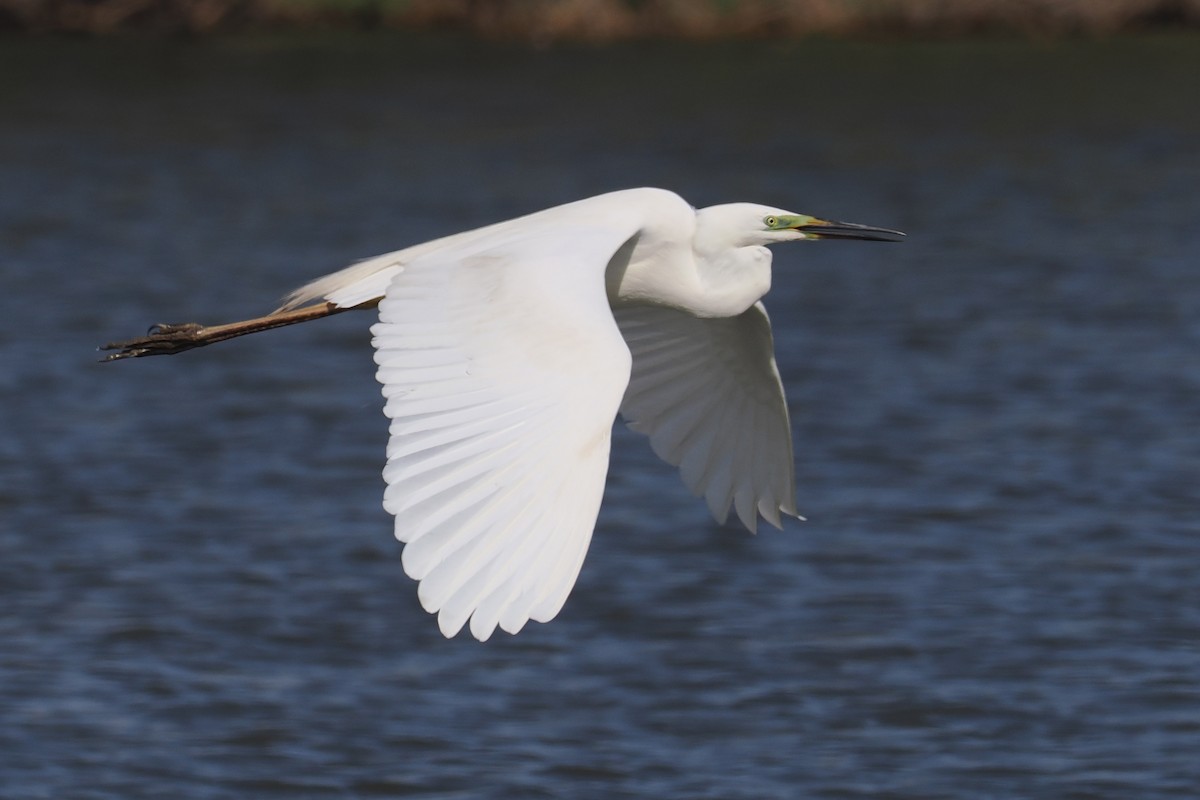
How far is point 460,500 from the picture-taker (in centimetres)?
457

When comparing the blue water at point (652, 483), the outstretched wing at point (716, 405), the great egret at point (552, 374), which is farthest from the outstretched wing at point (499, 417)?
the blue water at point (652, 483)

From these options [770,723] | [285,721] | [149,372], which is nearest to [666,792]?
[770,723]

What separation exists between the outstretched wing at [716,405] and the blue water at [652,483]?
5.88 ft

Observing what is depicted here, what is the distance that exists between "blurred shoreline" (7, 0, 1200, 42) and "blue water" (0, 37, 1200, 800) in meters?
1.84

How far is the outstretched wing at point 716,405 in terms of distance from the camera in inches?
257

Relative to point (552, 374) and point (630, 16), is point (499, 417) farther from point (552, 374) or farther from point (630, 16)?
point (630, 16)

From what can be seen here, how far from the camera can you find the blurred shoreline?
2325 cm

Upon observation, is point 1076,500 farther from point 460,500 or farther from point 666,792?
point 460,500

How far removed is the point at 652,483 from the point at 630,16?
43.0 ft

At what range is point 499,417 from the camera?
4.82 meters

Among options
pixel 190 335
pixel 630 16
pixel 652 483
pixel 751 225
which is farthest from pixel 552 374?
pixel 630 16

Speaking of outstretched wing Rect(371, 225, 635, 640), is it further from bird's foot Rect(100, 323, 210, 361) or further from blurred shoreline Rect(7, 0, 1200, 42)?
blurred shoreline Rect(7, 0, 1200, 42)

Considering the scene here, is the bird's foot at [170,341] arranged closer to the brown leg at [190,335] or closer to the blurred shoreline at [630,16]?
the brown leg at [190,335]

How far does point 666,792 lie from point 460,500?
367 centimetres
